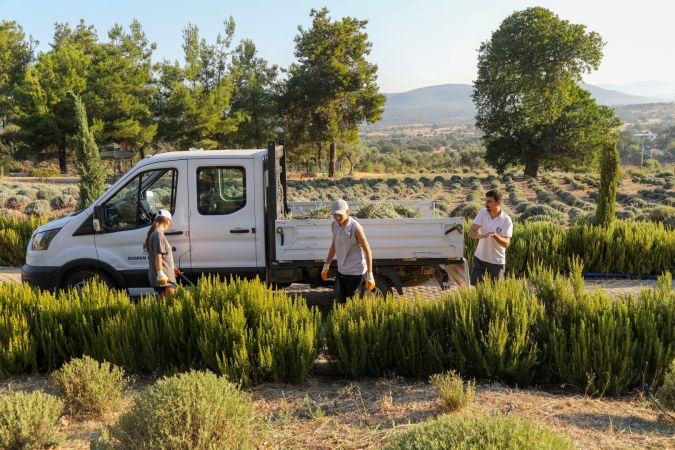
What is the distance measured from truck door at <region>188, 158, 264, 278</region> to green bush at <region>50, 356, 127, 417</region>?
2.87 metres

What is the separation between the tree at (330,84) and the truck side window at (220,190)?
117 ft

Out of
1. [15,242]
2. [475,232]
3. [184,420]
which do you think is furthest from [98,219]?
[15,242]

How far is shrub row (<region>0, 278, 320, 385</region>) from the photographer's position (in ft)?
17.0

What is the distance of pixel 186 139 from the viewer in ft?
140

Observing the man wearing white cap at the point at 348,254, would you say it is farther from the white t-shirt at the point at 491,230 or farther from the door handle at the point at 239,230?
the white t-shirt at the point at 491,230

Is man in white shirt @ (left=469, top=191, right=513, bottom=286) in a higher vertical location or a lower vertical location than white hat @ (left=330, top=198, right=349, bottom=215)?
lower

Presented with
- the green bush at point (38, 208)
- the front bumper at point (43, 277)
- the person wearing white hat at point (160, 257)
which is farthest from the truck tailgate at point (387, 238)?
the green bush at point (38, 208)

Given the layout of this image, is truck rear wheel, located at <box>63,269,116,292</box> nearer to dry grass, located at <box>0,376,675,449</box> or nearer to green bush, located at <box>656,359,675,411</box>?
dry grass, located at <box>0,376,675,449</box>

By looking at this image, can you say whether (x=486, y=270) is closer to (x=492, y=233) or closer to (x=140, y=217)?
(x=492, y=233)

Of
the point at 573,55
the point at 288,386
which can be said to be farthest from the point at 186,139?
the point at 288,386

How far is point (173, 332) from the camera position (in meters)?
5.48

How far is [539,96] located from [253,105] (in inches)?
801

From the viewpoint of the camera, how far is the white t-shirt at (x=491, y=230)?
7078 mm

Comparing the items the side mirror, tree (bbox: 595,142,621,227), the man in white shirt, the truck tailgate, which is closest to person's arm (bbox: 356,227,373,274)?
the truck tailgate
